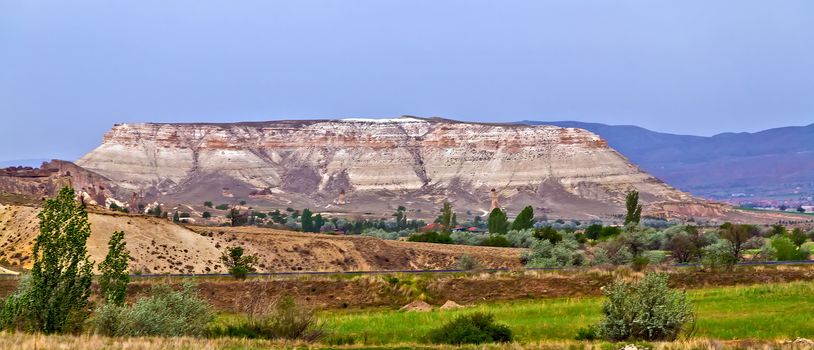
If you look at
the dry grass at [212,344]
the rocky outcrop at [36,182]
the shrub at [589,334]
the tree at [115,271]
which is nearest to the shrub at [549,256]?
the shrub at [589,334]

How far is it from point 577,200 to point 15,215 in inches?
5043

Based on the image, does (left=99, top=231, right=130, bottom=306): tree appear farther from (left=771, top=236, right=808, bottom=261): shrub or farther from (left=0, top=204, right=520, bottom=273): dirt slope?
(left=771, top=236, right=808, bottom=261): shrub

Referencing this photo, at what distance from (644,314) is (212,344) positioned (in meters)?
9.71

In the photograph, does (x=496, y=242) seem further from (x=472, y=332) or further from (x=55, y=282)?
(x=55, y=282)

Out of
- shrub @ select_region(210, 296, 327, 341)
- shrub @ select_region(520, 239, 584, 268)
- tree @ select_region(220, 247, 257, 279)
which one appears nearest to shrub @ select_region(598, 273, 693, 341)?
shrub @ select_region(210, 296, 327, 341)

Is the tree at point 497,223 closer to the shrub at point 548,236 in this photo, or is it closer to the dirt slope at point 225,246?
the shrub at point 548,236

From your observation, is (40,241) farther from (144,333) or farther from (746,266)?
(746,266)

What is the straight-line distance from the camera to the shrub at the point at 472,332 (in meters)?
25.5

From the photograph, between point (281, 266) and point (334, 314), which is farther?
point (281, 266)

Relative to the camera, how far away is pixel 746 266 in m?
45.0

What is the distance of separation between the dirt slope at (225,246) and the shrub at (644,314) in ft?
135

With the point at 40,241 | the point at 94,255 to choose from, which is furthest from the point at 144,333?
the point at 94,255

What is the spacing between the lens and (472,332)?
84.9 ft

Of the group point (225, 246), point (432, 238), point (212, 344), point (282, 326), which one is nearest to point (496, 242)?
point (432, 238)
